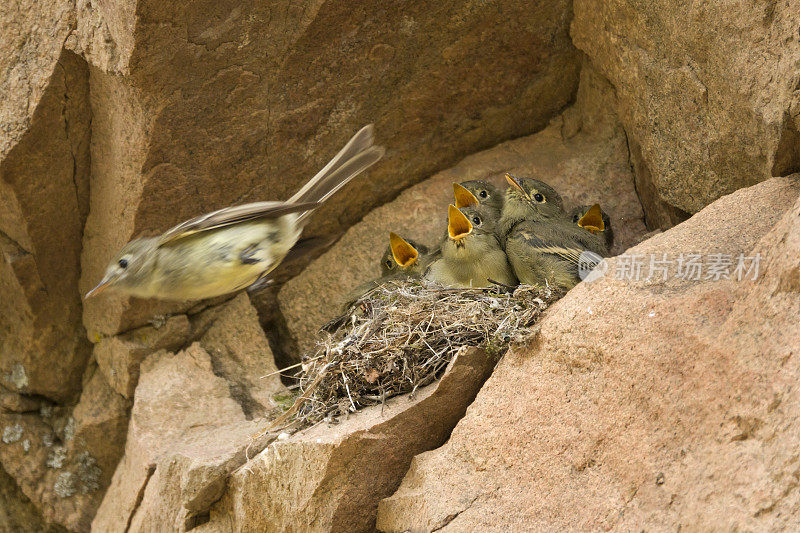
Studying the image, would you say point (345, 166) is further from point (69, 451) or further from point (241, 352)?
point (69, 451)

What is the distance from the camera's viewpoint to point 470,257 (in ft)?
18.0

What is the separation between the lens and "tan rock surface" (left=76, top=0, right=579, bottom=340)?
479 cm

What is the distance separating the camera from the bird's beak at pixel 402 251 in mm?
5859

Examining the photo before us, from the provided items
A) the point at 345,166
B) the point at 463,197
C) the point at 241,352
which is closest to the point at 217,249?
the point at 345,166

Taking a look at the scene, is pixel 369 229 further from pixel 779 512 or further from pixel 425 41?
pixel 779 512

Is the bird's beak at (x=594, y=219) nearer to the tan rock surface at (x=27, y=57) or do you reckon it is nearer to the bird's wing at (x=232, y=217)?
the bird's wing at (x=232, y=217)

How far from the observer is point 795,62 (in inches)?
153

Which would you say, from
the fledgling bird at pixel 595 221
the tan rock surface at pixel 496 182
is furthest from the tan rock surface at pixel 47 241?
the fledgling bird at pixel 595 221

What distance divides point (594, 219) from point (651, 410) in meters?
2.28


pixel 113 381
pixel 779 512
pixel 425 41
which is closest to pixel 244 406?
pixel 113 381

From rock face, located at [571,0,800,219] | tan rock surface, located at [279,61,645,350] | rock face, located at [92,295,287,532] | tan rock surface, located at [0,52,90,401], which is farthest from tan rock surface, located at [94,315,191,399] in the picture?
rock face, located at [571,0,800,219]

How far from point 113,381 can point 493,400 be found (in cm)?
288

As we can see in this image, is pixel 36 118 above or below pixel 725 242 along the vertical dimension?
above

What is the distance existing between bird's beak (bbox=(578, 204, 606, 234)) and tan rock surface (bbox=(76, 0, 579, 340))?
101 centimetres
